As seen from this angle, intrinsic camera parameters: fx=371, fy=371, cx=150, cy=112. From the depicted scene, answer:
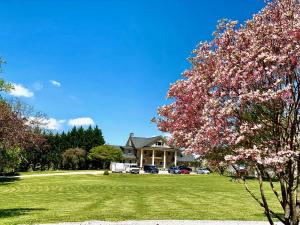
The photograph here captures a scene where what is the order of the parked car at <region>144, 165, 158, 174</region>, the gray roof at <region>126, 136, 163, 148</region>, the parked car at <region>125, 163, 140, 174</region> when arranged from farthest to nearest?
the gray roof at <region>126, 136, 163, 148</region>
the parked car at <region>144, 165, 158, 174</region>
the parked car at <region>125, 163, 140, 174</region>

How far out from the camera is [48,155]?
109 meters

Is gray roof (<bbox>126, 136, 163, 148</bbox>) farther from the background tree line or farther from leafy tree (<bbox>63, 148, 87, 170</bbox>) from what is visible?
leafy tree (<bbox>63, 148, 87, 170</bbox>)

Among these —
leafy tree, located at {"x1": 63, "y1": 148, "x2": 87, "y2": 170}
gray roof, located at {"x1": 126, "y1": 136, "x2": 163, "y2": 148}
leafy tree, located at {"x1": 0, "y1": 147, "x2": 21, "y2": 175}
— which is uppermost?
gray roof, located at {"x1": 126, "y1": 136, "x2": 163, "y2": 148}

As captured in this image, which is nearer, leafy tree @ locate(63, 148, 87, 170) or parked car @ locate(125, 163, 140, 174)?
parked car @ locate(125, 163, 140, 174)

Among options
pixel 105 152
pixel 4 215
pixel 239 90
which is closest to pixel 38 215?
pixel 4 215

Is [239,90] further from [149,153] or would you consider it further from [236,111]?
[149,153]

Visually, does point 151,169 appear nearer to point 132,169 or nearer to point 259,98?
point 132,169

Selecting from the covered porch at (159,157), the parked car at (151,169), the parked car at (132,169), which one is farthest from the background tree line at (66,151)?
the parked car at (151,169)

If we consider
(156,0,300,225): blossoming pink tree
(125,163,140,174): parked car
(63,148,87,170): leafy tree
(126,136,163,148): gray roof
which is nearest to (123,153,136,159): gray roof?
(126,136,163,148): gray roof

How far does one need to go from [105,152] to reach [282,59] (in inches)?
3707

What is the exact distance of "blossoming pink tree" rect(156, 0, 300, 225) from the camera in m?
8.93

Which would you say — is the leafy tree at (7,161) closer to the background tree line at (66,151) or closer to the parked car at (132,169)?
the parked car at (132,169)

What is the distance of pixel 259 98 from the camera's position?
8555mm

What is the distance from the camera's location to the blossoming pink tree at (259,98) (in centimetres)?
893
